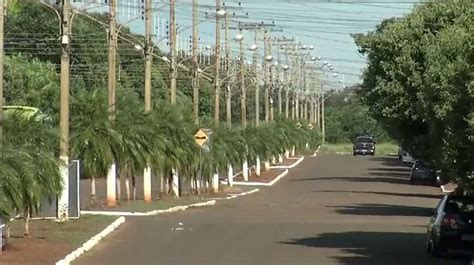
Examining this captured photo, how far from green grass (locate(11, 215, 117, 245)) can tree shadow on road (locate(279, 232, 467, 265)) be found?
5.47m

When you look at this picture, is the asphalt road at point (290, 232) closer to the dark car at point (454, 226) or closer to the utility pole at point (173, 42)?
the dark car at point (454, 226)

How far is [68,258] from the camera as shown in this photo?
2620 centimetres

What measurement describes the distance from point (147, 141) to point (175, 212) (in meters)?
3.00

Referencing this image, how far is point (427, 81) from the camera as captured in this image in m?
37.8

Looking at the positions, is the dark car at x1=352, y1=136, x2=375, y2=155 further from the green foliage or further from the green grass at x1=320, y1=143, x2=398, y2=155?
the green foliage

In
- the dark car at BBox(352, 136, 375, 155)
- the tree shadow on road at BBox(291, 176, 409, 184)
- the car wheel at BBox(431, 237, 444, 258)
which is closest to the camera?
the car wheel at BBox(431, 237, 444, 258)

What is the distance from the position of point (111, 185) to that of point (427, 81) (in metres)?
14.9

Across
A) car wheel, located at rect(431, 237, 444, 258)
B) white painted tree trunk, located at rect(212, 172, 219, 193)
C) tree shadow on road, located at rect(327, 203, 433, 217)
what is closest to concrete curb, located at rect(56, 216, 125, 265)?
car wheel, located at rect(431, 237, 444, 258)

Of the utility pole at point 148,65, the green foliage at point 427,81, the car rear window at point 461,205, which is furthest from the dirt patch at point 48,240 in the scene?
the utility pole at point 148,65

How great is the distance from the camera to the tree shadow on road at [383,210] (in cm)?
5116

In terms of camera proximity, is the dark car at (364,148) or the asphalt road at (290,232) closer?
the asphalt road at (290,232)

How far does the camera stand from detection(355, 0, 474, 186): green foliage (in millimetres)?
28938

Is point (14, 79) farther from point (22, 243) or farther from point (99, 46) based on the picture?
point (22, 243)

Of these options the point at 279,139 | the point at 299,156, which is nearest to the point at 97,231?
the point at 279,139
